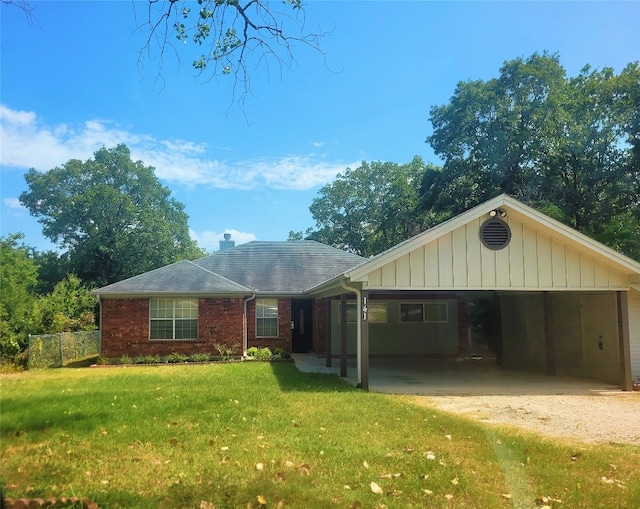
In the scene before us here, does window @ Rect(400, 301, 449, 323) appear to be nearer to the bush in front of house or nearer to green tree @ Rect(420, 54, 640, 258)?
the bush in front of house

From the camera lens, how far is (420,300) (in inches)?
738

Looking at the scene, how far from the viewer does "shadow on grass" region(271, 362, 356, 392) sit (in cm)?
997

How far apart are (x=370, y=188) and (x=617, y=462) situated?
34025 millimetres

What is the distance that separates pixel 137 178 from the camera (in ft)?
8.07

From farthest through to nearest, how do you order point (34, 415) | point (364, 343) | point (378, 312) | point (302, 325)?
point (302, 325)
point (378, 312)
point (364, 343)
point (34, 415)

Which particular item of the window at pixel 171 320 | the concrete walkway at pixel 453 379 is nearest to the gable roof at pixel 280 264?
the window at pixel 171 320

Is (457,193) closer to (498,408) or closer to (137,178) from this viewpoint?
(498,408)

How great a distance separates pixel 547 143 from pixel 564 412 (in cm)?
1693

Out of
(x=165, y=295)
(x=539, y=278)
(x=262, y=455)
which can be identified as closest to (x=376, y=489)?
(x=262, y=455)

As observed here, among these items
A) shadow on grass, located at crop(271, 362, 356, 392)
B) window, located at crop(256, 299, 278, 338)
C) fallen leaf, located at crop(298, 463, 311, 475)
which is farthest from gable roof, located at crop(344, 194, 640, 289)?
window, located at crop(256, 299, 278, 338)

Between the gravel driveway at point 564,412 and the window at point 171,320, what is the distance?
932 cm

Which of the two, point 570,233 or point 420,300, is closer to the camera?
point 570,233

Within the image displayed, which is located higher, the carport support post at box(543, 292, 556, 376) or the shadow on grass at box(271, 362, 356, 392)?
the carport support post at box(543, 292, 556, 376)

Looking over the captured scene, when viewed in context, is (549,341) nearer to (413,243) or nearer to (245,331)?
(413,243)
